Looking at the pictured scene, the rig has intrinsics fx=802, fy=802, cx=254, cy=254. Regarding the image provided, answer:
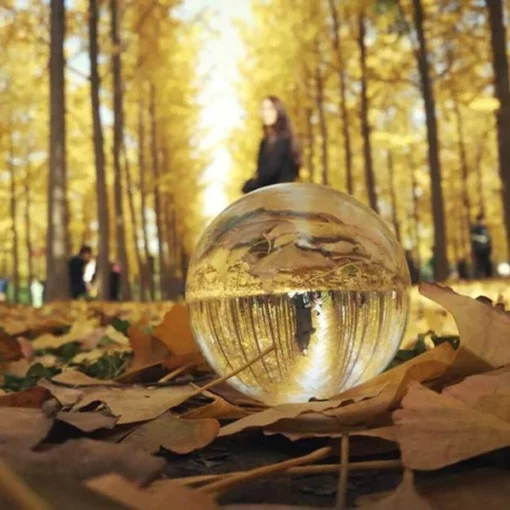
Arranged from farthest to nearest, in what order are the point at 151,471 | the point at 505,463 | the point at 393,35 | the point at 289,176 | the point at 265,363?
the point at 393,35
the point at 289,176
the point at 265,363
the point at 505,463
the point at 151,471

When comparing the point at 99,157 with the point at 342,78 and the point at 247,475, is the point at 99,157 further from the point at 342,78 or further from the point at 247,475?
the point at 247,475

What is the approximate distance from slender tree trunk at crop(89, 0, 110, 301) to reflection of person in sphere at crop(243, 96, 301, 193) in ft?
13.0

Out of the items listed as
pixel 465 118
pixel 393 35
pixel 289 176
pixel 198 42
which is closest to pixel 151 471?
pixel 289 176

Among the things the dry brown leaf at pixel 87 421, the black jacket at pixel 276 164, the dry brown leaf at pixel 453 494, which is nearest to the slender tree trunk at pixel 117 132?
the black jacket at pixel 276 164

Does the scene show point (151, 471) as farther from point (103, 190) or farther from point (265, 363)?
point (103, 190)

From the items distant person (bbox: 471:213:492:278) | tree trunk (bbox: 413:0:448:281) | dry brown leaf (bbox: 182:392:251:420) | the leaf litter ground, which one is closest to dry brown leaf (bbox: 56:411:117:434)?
the leaf litter ground

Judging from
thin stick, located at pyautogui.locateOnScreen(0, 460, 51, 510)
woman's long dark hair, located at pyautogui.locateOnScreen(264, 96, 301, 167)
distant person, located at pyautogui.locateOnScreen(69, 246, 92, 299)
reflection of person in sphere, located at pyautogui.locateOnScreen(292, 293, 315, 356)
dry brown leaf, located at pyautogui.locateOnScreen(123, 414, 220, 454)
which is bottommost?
dry brown leaf, located at pyautogui.locateOnScreen(123, 414, 220, 454)

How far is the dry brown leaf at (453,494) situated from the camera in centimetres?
76

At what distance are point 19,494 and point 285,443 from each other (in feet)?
2.10

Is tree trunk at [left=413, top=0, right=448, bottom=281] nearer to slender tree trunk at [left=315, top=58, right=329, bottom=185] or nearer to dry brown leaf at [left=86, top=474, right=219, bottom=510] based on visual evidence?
slender tree trunk at [left=315, top=58, right=329, bottom=185]

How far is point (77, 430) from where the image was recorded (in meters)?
1.02

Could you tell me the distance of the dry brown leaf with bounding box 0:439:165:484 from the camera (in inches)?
28.2

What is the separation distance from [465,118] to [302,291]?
805 inches

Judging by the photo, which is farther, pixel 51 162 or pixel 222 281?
pixel 51 162
